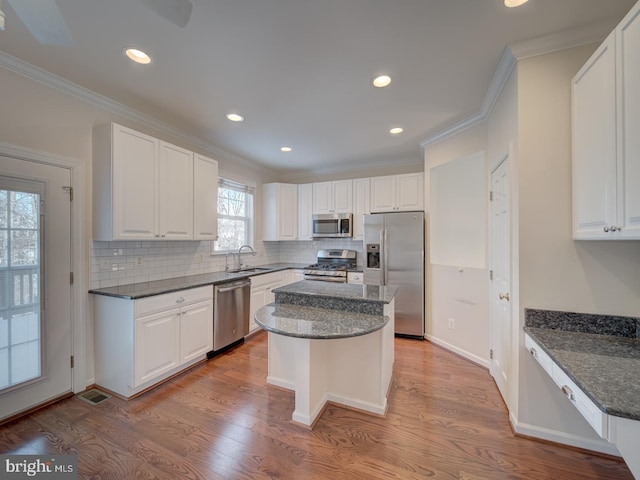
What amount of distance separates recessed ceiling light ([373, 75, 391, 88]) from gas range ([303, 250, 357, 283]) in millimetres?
2647

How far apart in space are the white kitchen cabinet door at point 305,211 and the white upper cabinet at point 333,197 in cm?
10

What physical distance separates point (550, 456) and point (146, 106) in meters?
4.30

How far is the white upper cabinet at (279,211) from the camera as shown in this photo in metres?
4.76

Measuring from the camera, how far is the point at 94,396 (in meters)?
2.31

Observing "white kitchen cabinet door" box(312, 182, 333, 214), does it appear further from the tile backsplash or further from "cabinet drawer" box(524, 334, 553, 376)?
"cabinet drawer" box(524, 334, 553, 376)

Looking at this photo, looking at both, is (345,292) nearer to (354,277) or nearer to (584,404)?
(584,404)

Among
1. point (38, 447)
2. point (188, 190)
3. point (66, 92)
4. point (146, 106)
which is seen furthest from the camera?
point (188, 190)

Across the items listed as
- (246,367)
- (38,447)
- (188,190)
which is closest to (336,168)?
(188,190)

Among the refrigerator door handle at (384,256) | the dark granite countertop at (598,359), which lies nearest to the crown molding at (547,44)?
the dark granite countertop at (598,359)

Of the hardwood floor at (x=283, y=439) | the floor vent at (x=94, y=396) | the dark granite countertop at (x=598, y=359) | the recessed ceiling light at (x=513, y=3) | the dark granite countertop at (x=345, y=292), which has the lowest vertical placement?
the hardwood floor at (x=283, y=439)

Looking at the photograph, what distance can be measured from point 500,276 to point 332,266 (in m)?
2.52

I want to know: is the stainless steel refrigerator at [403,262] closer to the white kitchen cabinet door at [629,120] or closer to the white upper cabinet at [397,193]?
the white upper cabinet at [397,193]

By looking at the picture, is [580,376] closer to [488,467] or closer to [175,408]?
[488,467]

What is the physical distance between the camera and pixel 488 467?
160 centimetres
